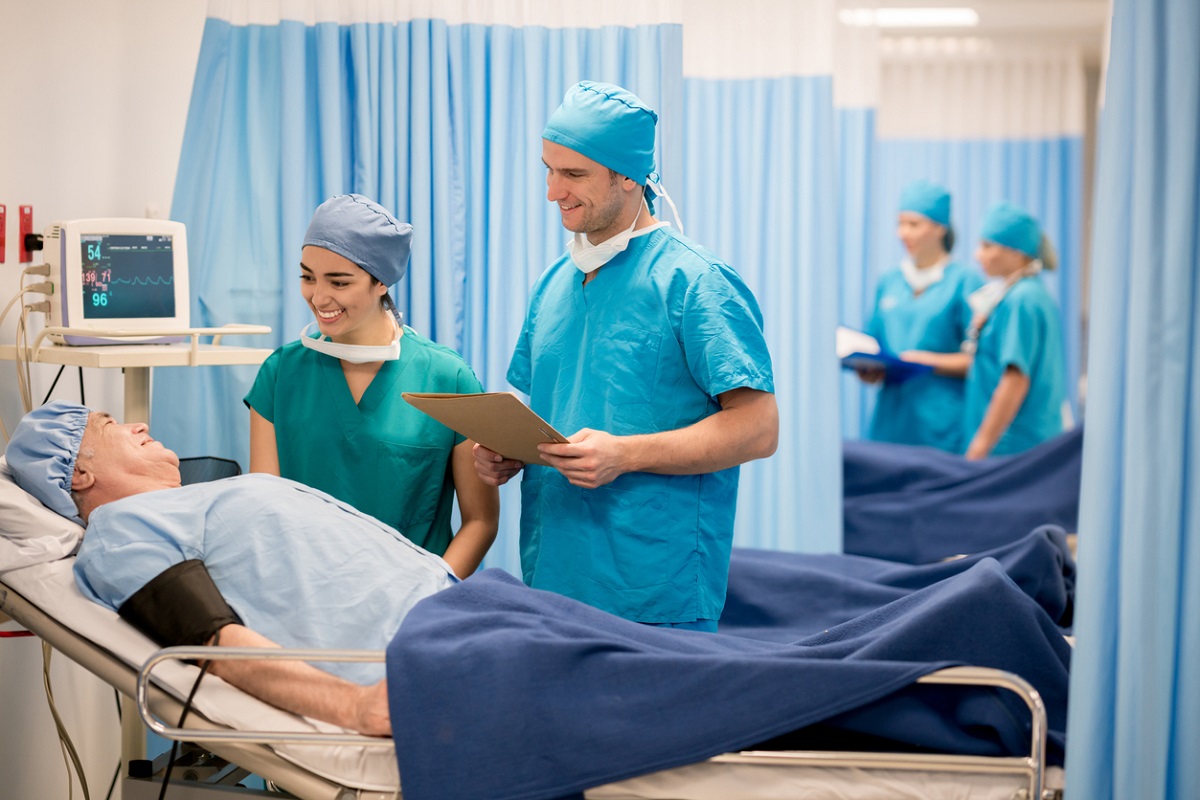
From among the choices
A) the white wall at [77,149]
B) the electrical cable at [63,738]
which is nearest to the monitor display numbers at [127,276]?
the white wall at [77,149]

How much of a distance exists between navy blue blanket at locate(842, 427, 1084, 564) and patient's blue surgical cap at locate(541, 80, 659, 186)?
1.91 metres

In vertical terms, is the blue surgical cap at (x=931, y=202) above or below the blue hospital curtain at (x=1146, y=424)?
above

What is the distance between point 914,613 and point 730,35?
1.94 m

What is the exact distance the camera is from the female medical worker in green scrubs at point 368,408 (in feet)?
7.34

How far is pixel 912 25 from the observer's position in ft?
21.3

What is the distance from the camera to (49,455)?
2002 millimetres

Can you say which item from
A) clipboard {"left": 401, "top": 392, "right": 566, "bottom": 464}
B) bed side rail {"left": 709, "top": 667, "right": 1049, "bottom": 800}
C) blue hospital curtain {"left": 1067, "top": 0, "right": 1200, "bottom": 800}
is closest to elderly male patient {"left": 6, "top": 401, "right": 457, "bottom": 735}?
clipboard {"left": 401, "top": 392, "right": 566, "bottom": 464}

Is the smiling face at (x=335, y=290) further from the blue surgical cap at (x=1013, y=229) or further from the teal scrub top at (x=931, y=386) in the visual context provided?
the blue surgical cap at (x=1013, y=229)

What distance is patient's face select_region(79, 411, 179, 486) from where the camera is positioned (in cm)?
205

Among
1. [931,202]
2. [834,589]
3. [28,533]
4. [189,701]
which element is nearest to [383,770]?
[189,701]

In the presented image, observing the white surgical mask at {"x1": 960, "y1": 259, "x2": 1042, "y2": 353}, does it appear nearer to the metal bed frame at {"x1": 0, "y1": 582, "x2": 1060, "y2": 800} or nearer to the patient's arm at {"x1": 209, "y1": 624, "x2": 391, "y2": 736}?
the metal bed frame at {"x1": 0, "y1": 582, "x2": 1060, "y2": 800}

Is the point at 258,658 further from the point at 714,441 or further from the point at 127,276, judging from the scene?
the point at 127,276

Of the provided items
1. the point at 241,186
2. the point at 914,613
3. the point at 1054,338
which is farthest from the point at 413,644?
the point at 1054,338

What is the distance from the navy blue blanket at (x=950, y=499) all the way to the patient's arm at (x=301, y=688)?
7.33 ft
